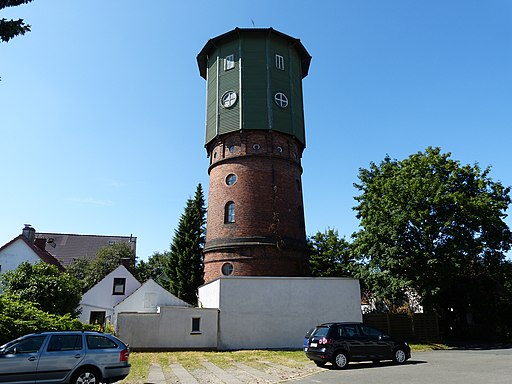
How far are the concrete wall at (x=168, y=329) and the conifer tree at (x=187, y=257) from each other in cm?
1489

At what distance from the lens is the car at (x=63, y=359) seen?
905 centimetres

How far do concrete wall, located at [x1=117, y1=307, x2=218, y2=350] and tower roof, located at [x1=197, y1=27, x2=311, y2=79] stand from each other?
20547 millimetres

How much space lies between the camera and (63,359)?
374 inches

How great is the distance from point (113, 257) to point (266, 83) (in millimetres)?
25354

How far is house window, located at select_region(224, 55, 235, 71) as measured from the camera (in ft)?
97.5

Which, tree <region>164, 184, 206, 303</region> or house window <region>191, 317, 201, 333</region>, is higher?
tree <region>164, 184, 206, 303</region>

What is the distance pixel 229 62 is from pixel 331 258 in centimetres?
1673

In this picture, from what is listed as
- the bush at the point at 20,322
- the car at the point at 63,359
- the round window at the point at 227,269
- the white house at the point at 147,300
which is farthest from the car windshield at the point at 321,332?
the white house at the point at 147,300

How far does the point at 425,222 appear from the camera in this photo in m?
22.2

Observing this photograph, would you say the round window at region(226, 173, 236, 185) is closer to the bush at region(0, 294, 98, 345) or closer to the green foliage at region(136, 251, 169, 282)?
the bush at region(0, 294, 98, 345)

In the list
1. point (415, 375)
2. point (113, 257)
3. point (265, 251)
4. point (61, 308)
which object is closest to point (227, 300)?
point (265, 251)

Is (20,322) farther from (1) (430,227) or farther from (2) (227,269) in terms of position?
(1) (430,227)

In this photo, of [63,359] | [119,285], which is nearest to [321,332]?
[63,359]

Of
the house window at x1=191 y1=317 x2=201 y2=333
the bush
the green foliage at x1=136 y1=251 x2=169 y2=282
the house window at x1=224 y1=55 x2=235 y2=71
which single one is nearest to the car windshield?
the house window at x1=191 y1=317 x2=201 y2=333
